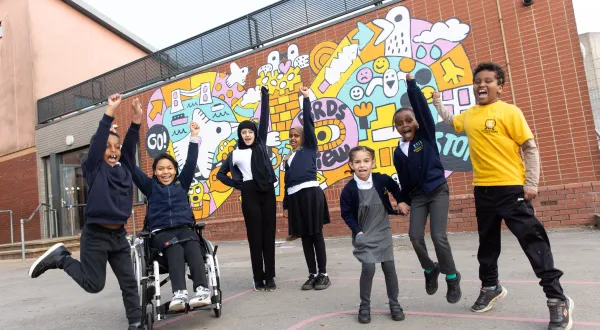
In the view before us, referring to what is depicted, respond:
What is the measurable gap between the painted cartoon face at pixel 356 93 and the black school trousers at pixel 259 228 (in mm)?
4868

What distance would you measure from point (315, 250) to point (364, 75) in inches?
208

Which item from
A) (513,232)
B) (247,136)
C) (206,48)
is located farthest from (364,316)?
(206,48)

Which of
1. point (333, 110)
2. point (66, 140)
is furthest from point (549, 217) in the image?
point (66, 140)

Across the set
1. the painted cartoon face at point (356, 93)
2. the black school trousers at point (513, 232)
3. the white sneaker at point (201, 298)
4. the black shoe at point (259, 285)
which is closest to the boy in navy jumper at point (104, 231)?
the white sneaker at point (201, 298)

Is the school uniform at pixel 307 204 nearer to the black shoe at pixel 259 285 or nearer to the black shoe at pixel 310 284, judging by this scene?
the black shoe at pixel 310 284

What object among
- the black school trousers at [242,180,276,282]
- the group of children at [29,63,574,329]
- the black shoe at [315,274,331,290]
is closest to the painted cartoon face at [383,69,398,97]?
the black school trousers at [242,180,276,282]

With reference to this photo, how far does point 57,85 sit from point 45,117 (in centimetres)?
131

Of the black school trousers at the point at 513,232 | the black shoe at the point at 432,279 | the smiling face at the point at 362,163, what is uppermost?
the smiling face at the point at 362,163

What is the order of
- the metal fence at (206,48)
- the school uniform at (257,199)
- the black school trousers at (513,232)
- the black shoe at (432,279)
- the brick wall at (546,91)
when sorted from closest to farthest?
the black school trousers at (513,232) → the black shoe at (432,279) → the school uniform at (257,199) → the brick wall at (546,91) → the metal fence at (206,48)

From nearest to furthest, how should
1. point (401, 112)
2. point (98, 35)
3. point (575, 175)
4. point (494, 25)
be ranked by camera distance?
point (401, 112)
point (575, 175)
point (494, 25)
point (98, 35)

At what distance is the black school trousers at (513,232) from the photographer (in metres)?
2.78

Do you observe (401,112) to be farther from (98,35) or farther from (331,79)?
(98,35)

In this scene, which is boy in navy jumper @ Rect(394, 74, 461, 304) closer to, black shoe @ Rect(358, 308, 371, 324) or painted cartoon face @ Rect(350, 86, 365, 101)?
black shoe @ Rect(358, 308, 371, 324)

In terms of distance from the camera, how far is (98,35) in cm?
1725
